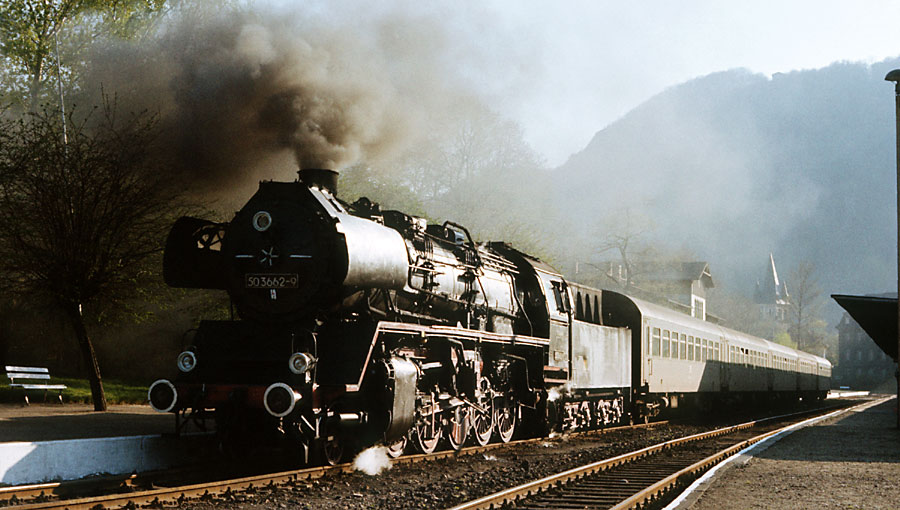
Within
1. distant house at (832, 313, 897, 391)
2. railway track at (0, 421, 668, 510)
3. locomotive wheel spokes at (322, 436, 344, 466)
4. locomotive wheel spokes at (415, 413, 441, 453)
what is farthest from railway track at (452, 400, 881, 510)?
distant house at (832, 313, 897, 391)

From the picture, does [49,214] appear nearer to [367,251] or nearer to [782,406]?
[367,251]

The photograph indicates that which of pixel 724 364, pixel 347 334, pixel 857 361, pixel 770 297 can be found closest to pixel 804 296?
pixel 857 361

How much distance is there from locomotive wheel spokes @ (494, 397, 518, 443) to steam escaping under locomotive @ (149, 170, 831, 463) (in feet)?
0.11

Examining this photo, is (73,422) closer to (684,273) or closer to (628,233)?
(628,233)

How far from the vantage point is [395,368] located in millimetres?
10297

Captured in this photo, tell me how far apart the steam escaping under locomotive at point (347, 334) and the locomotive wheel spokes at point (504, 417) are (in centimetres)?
3

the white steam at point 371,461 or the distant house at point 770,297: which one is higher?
the distant house at point 770,297

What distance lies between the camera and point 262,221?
10.2 metres

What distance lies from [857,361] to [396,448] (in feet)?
430

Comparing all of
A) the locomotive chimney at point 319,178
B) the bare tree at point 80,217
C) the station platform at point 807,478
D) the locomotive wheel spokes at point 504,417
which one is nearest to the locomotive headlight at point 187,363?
the locomotive chimney at point 319,178

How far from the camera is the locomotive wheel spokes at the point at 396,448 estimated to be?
1120cm

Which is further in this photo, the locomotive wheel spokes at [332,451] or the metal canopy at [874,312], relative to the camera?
the metal canopy at [874,312]

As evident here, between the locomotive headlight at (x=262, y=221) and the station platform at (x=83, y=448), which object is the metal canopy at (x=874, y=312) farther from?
the station platform at (x=83, y=448)

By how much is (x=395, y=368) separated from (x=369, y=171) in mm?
19009
